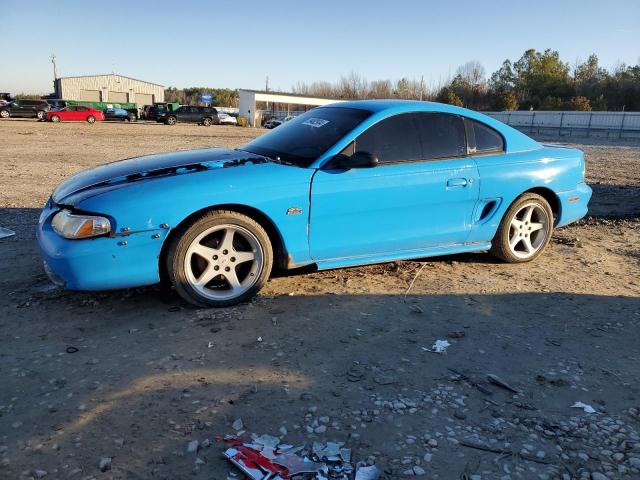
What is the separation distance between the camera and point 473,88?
83.4 m

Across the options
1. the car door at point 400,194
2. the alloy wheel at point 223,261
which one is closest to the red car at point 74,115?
the alloy wheel at point 223,261

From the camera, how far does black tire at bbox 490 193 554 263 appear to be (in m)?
4.82

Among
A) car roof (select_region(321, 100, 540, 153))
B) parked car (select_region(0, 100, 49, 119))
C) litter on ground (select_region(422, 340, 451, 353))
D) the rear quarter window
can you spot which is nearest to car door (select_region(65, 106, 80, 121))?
parked car (select_region(0, 100, 49, 119))

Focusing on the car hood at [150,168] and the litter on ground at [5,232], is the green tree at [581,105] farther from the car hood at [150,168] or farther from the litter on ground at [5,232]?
the litter on ground at [5,232]

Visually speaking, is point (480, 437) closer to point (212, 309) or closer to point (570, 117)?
point (212, 309)

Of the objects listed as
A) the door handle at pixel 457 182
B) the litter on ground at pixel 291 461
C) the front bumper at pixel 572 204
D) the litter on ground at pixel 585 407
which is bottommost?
the litter on ground at pixel 585 407

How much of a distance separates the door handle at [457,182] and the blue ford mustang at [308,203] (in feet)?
0.03

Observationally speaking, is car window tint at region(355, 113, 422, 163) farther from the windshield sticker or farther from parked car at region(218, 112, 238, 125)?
parked car at region(218, 112, 238, 125)

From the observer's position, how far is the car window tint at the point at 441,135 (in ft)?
14.4

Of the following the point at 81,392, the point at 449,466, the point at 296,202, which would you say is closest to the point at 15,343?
the point at 81,392

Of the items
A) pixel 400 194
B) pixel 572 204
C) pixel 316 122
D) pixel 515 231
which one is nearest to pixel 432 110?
pixel 400 194

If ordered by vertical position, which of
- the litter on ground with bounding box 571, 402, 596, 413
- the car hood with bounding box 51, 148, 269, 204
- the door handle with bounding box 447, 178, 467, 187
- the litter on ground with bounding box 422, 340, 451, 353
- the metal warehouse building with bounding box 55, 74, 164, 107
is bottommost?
the litter on ground with bounding box 571, 402, 596, 413

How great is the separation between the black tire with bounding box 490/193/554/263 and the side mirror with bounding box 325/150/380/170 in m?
1.65

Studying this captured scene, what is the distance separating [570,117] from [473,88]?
3821cm
